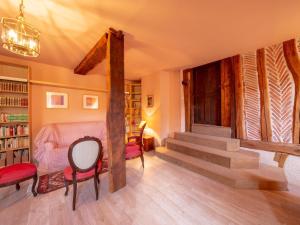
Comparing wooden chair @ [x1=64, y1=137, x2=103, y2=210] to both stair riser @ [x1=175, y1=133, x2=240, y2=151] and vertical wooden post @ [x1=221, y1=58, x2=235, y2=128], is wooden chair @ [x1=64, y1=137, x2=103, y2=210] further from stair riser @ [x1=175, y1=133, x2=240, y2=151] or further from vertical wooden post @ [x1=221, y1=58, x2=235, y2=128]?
vertical wooden post @ [x1=221, y1=58, x2=235, y2=128]

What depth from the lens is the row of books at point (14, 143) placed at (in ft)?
10.2

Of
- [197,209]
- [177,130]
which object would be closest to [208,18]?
[197,209]

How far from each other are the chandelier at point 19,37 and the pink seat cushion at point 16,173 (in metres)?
1.77

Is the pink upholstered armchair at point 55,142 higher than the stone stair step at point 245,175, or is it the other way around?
the pink upholstered armchair at point 55,142

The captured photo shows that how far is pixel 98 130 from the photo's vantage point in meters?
4.54

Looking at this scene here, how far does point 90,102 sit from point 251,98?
466 centimetres

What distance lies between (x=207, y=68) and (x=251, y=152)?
2.63 meters

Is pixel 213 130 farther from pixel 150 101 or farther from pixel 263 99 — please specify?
pixel 150 101

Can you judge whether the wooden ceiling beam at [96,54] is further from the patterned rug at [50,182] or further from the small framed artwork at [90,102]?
the patterned rug at [50,182]

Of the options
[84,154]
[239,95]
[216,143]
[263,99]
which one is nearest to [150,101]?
[216,143]

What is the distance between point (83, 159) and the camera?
2035mm

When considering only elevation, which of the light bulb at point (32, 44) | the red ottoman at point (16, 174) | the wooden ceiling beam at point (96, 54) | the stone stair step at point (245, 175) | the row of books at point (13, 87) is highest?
the wooden ceiling beam at point (96, 54)

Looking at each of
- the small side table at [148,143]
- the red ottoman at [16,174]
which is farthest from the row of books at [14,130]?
the small side table at [148,143]

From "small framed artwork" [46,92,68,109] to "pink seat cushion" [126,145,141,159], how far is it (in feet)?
8.09
